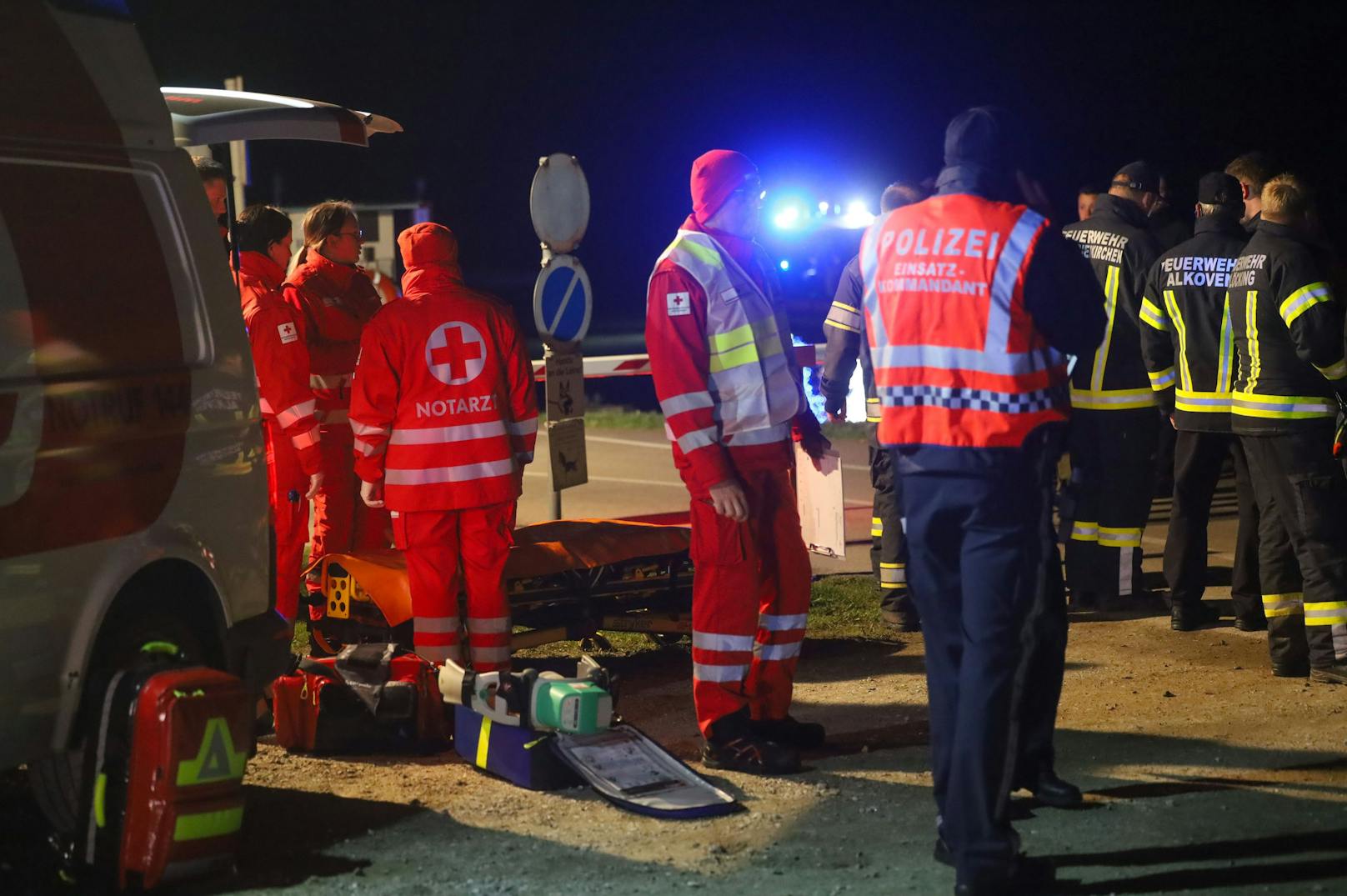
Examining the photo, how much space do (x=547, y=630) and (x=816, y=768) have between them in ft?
5.51

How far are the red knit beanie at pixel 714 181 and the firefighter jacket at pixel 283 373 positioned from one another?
2041 millimetres

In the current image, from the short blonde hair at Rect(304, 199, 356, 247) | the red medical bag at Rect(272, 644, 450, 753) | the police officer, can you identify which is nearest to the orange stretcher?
the red medical bag at Rect(272, 644, 450, 753)

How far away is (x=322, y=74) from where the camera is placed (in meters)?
59.2

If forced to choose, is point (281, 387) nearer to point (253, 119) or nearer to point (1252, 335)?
point (253, 119)

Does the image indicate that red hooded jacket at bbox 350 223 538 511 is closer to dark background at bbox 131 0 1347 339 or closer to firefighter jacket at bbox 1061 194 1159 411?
firefighter jacket at bbox 1061 194 1159 411

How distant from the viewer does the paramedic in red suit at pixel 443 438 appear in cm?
627

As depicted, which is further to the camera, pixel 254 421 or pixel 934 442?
pixel 254 421

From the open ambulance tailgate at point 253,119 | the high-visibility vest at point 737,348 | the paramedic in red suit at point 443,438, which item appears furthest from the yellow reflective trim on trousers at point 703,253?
the open ambulance tailgate at point 253,119

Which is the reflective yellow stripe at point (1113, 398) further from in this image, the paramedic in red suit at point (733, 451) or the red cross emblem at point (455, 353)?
the red cross emblem at point (455, 353)

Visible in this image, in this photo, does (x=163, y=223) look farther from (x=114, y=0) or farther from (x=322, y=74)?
(x=322, y=74)

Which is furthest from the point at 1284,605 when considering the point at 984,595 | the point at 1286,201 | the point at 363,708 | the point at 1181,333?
the point at 363,708

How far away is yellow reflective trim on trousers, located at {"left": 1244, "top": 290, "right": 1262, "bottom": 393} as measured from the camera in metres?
7.13

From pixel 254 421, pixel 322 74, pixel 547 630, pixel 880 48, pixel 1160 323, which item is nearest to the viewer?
pixel 254 421

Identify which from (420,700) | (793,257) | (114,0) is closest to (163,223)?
(114,0)
